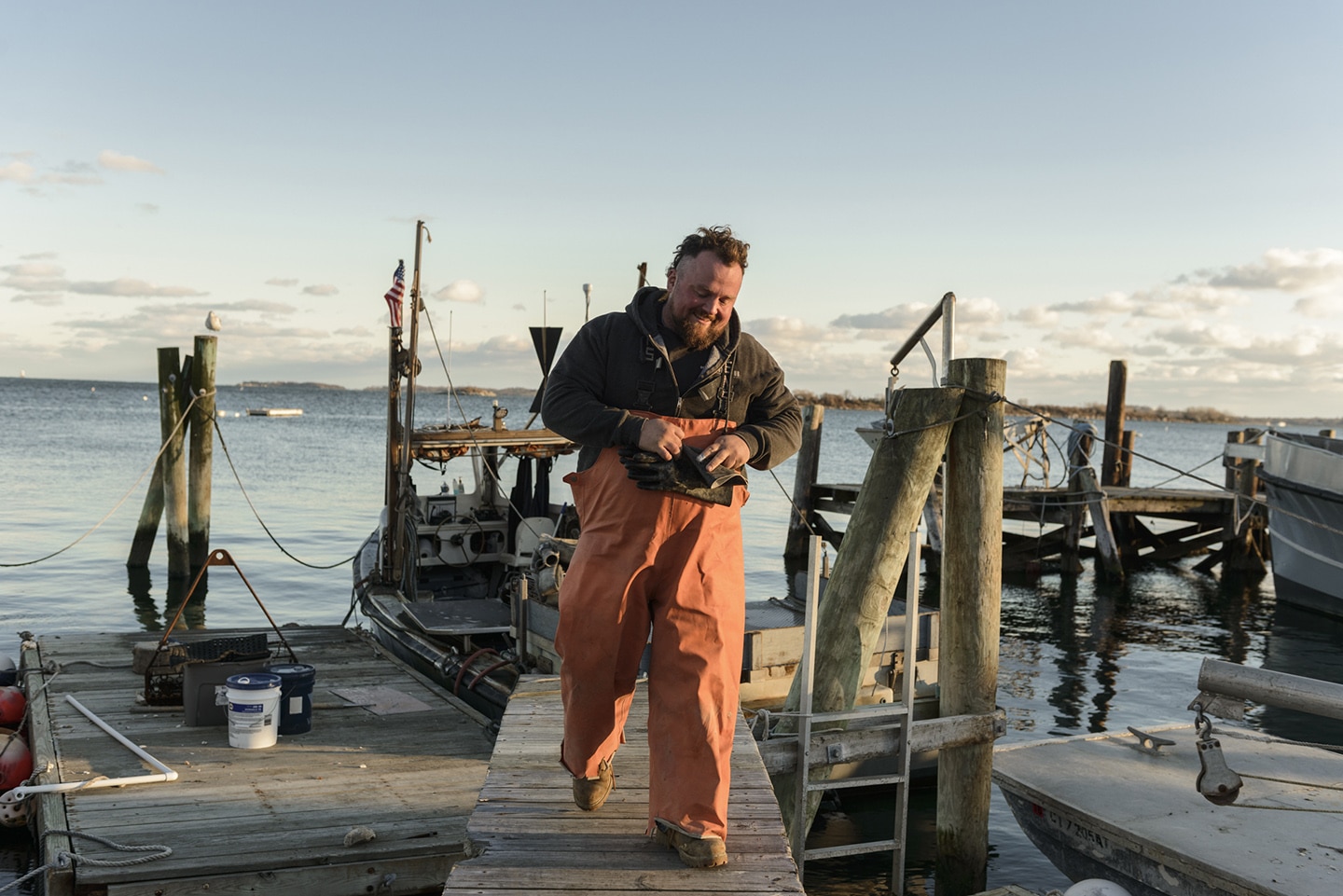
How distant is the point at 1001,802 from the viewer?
30.7 feet

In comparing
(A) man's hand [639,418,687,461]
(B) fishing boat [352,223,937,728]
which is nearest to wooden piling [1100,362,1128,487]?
(B) fishing boat [352,223,937,728]

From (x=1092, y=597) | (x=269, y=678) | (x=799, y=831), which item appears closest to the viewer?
(x=799, y=831)

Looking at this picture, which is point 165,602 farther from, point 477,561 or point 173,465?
point 477,561

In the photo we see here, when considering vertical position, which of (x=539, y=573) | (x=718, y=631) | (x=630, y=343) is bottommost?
(x=539, y=573)

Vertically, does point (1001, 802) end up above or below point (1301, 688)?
below

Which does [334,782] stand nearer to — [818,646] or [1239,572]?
[818,646]

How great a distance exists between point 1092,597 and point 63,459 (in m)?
40.5

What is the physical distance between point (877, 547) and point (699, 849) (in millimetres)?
2612

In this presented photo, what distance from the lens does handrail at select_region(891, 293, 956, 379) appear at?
6008mm

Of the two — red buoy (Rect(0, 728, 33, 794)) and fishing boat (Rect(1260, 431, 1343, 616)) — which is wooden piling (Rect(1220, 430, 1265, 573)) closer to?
fishing boat (Rect(1260, 431, 1343, 616))

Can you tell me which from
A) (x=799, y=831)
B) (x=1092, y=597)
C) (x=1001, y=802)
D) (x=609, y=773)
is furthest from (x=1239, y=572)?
(x=609, y=773)

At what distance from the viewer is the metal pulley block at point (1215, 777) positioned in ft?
17.6

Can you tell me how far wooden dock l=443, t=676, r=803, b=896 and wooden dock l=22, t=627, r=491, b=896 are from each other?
1.38 m

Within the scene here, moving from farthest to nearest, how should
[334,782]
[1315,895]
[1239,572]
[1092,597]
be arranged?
[1239,572] → [1092,597] → [334,782] → [1315,895]
